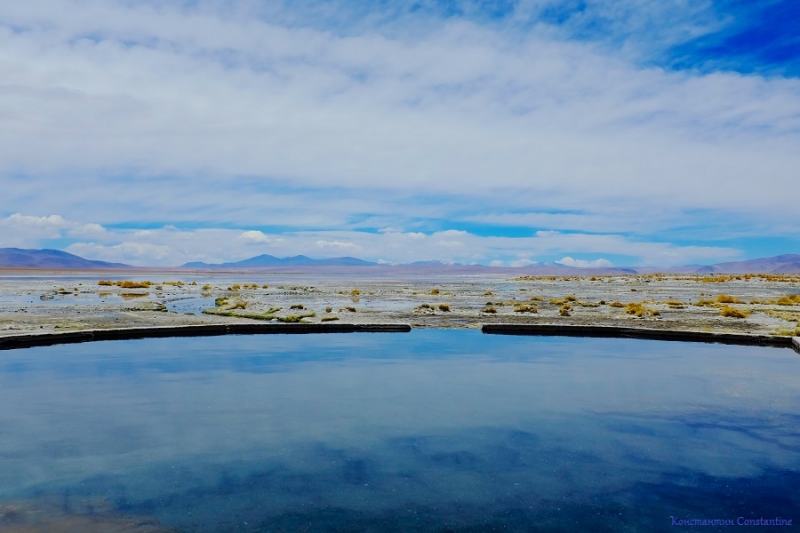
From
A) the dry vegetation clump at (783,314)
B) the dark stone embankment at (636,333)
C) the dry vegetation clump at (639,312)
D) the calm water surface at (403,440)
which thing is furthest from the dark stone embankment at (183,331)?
the dry vegetation clump at (783,314)

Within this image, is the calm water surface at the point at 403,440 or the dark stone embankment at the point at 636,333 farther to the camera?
the dark stone embankment at the point at 636,333

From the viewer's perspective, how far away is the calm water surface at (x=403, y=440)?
5332 millimetres

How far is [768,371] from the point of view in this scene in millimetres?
11477

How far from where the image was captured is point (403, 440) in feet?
24.1

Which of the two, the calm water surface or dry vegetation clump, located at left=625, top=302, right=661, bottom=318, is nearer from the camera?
the calm water surface

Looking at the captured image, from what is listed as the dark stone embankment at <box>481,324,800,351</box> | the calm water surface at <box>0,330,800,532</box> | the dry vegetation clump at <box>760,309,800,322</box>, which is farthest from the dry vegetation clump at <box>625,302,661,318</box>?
the calm water surface at <box>0,330,800,532</box>

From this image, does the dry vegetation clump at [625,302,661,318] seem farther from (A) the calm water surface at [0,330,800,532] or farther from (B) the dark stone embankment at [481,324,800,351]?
(A) the calm water surface at [0,330,800,532]

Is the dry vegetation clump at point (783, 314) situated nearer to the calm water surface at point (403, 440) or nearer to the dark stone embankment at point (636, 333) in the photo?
the dark stone embankment at point (636, 333)

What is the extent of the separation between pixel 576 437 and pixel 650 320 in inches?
568

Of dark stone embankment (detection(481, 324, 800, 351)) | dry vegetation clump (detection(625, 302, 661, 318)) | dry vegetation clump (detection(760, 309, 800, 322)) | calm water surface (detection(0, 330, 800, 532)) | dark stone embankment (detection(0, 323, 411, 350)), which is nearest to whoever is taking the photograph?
calm water surface (detection(0, 330, 800, 532))

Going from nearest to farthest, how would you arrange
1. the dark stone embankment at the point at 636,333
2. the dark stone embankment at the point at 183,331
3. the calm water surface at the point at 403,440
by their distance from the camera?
1. the calm water surface at the point at 403,440
2. the dark stone embankment at the point at 183,331
3. the dark stone embankment at the point at 636,333

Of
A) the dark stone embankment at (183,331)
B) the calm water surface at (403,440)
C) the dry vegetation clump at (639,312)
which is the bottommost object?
the calm water surface at (403,440)

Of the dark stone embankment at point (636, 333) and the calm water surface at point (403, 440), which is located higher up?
the dark stone embankment at point (636, 333)

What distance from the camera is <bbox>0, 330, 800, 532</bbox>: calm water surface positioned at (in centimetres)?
533
